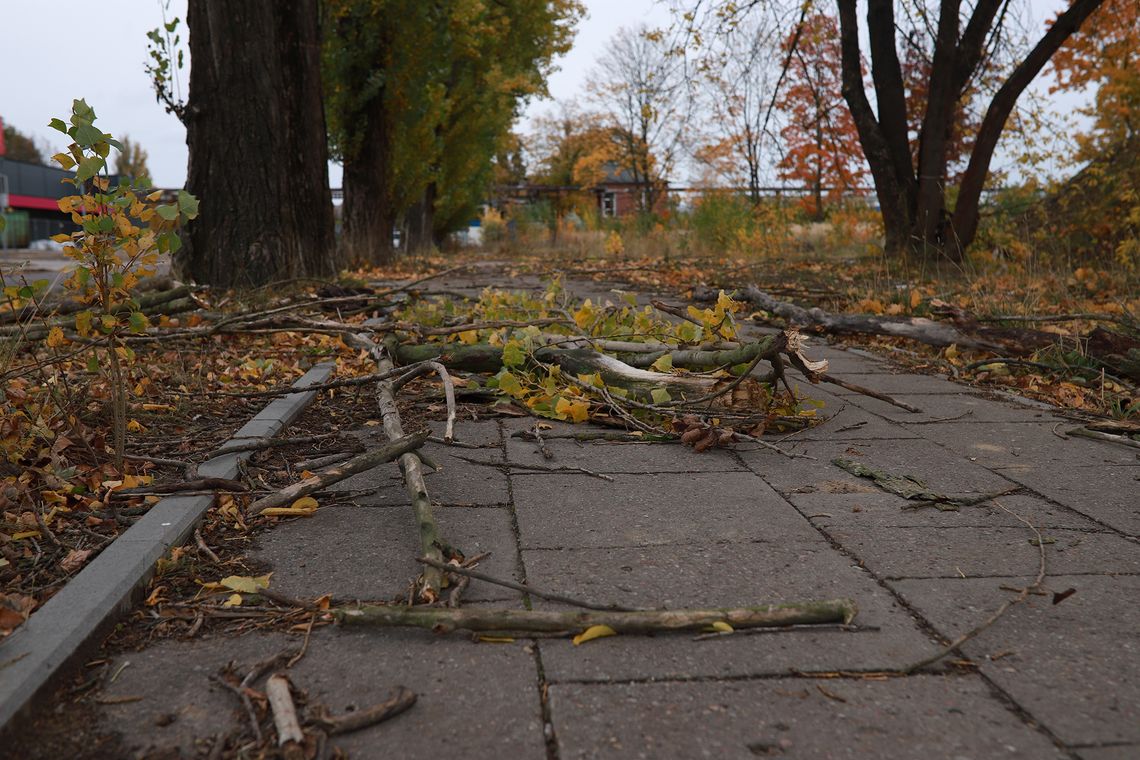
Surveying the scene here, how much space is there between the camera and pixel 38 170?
4144 centimetres

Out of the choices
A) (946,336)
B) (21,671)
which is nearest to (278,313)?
(21,671)

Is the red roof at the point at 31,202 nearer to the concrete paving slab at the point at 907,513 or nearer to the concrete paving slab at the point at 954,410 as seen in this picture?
the concrete paving slab at the point at 954,410

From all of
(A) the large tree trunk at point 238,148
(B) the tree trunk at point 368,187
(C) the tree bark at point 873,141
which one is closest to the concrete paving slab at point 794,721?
(A) the large tree trunk at point 238,148

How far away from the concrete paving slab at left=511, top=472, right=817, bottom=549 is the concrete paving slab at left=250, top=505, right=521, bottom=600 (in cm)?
12

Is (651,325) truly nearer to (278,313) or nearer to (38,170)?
(278,313)

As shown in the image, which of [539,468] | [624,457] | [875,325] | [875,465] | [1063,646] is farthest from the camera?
[875,325]

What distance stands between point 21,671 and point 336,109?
42.5ft

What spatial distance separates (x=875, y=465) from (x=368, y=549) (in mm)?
1785

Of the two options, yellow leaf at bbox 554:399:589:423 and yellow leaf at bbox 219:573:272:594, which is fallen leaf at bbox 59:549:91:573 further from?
yellow leaf at bbox 554:399:589:423

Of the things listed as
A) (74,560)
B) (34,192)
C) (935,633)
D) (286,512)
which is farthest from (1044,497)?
(34,192)

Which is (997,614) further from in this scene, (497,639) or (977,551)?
(497,639)

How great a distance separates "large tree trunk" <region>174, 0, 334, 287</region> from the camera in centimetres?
742

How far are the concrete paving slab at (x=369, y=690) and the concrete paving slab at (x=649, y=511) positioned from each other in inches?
24.2

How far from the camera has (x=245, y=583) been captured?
1.98m
